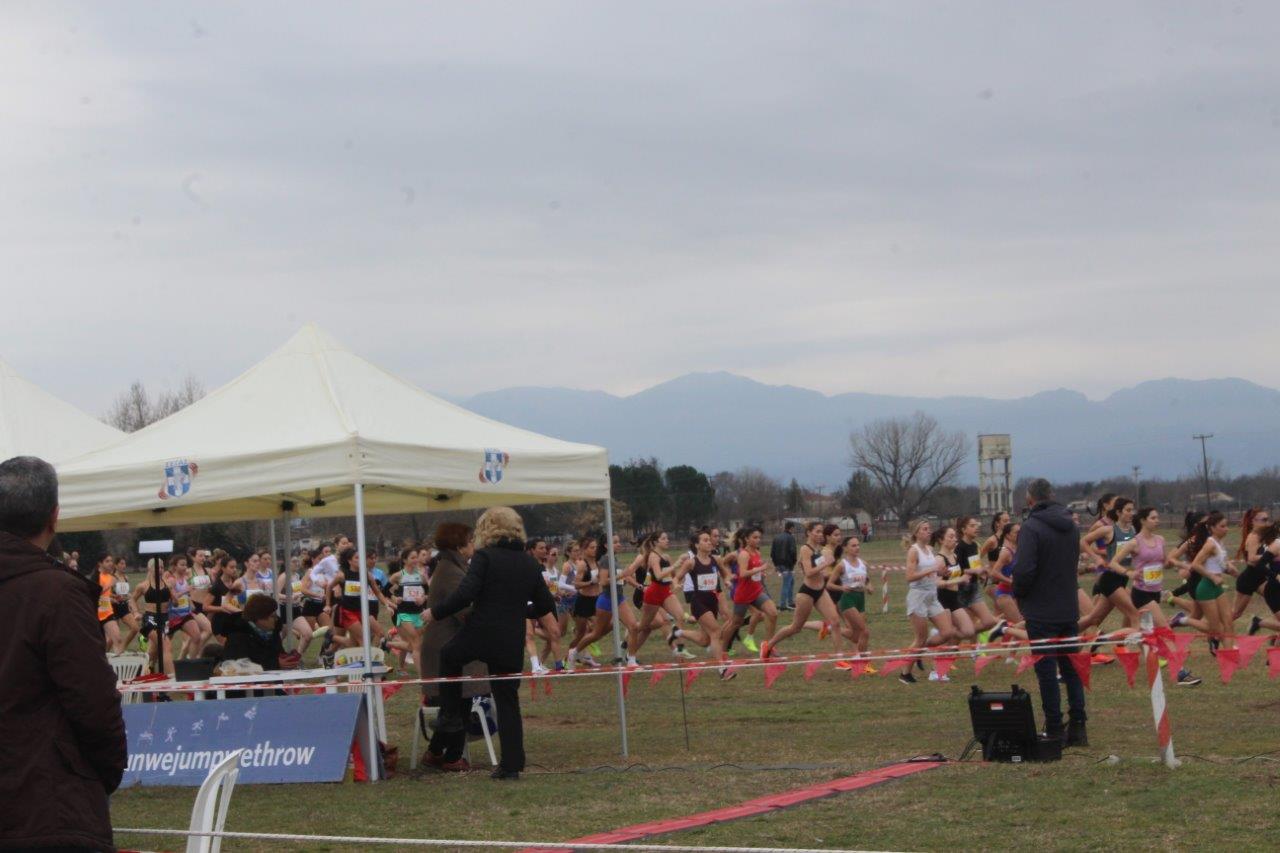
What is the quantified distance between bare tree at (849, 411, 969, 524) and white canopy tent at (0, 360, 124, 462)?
7689 centimetres

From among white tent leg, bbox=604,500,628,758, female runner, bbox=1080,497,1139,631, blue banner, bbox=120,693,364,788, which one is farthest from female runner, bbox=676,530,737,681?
blue banner, bbox=120,693,364,788

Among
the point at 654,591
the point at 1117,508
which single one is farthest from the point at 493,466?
the point at 1117,508

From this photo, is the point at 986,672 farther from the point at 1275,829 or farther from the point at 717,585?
the point at 1275,829

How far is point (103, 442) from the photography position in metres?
17.8

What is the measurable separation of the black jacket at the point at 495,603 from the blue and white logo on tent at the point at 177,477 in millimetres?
2069

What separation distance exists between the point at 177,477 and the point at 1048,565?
631cm

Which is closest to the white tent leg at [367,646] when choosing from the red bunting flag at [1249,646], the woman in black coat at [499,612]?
the woman in black coat at [499,612]

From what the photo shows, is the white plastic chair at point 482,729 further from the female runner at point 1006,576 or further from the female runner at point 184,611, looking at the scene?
the female runner at point 184,611

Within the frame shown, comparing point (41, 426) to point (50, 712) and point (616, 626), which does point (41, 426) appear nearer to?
point (616, 626)

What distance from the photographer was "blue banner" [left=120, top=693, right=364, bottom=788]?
10.6m

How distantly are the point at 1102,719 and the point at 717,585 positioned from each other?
278 inches

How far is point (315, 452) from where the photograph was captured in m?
10.7

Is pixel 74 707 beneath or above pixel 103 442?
beneath

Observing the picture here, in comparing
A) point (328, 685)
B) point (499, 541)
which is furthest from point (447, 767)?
point (499, 541)
